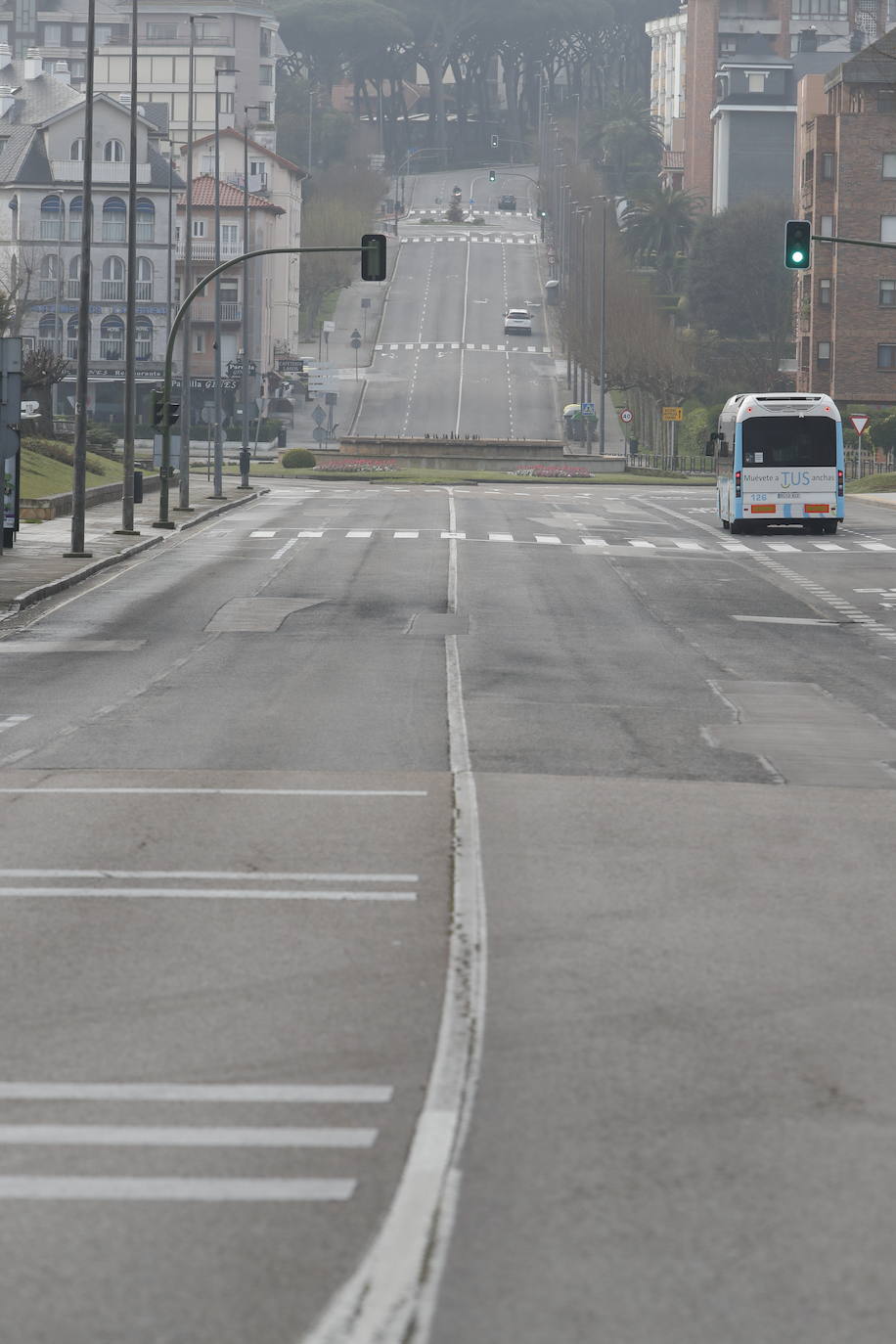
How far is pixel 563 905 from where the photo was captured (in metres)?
10.6

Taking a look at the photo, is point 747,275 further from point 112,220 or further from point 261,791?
point 261,791

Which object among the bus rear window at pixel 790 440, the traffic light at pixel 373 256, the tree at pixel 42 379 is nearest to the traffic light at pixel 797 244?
the traffic light at pixel 373 256

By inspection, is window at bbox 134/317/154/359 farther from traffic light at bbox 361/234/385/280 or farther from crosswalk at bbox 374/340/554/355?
traffic light at bbox 361/234/385/280

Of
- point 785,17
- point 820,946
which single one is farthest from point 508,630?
point 785,17

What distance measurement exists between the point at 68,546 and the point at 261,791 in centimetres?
2889

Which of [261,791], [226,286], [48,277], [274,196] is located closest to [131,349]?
[261,791]

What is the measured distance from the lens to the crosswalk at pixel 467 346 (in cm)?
14250

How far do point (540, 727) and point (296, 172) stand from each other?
133441 mm

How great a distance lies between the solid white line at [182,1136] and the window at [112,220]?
381 ft

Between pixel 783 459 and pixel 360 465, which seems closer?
pixel 783 459

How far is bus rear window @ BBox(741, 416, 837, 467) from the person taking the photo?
1825 inches

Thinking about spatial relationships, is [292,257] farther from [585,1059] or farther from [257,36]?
[585,1059]

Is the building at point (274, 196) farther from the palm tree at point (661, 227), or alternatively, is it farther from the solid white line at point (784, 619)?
the solid white line at point (784, 619)

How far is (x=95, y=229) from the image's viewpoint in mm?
117812
